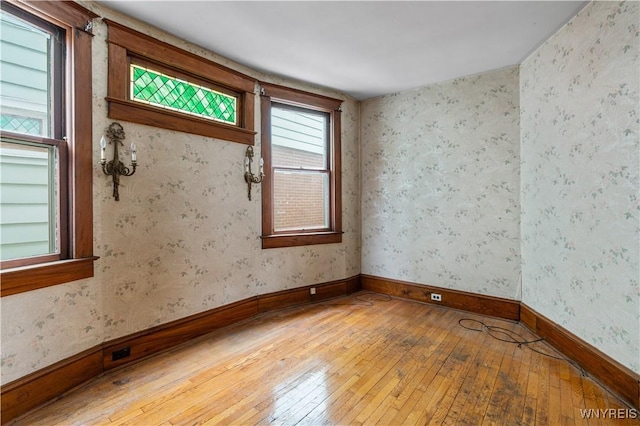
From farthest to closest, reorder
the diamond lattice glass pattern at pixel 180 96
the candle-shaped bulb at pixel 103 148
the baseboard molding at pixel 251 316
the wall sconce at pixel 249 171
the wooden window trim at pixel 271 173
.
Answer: the wooden window trim at pixel 271 173, the wall sconce at pixel 249 171, the diamond lattice glass pattern at pixel 180 96, the candle-shaped bulb at pixel 103 148, the baseboard molding at pixel 251 316

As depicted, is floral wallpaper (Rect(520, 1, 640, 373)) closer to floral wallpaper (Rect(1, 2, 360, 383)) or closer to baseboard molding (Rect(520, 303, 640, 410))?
baseboard molding (Rect(520, 303, 640, 410))

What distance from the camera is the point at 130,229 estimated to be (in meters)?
2.23

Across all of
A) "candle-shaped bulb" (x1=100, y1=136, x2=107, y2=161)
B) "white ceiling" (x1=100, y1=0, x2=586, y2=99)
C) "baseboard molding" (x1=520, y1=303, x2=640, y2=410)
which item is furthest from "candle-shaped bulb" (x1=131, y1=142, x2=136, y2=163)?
"baseboard molding" (x1=520, y1=303, x2=640, y2=410)

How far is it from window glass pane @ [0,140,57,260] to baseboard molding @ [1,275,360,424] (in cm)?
75

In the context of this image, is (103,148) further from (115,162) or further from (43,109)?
(43,109)

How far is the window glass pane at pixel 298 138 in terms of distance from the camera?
3.35 meters

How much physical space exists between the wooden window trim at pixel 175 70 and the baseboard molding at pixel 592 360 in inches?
129

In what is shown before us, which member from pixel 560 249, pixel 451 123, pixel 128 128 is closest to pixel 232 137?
pixel 128 128

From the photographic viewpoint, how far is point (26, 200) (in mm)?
1791

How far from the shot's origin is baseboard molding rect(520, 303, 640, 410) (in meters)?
1.75

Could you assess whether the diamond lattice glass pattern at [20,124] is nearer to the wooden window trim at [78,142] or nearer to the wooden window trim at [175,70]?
the wooden window trim at [78,142]

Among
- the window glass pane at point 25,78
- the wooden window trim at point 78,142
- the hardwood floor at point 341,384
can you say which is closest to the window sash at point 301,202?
the hardwood floor at point 341,384

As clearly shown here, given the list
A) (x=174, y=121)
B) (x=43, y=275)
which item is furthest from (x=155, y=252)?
(x=174, y=121)

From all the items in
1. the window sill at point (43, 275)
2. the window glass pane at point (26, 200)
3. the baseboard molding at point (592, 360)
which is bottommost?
the baseboard molding at point (592, 360)
